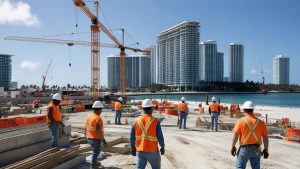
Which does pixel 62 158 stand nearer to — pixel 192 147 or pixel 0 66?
pixel 192 147

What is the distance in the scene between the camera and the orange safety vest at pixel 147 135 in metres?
5.73

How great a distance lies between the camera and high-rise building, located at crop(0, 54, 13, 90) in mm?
186625

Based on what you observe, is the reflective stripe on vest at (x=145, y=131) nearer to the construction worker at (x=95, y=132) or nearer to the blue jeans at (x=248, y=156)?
the blue jeans at (x=248, y=156)

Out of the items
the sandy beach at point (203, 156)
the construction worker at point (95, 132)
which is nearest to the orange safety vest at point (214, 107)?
the sandy beach at point (203, 156)

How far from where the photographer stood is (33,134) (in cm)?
848

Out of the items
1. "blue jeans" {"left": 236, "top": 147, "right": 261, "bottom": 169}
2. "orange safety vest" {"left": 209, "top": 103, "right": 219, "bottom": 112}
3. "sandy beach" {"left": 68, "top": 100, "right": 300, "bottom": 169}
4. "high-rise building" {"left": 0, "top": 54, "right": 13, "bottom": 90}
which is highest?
"high-rise building" {"left": 0, "top": 54, "right": 13, "bottom": 90}

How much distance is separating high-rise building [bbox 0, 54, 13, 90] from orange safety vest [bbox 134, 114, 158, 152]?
199 m

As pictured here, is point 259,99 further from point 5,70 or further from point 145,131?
point 5,70

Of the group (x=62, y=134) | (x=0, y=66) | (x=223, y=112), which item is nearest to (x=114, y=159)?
(x=62, y=134)

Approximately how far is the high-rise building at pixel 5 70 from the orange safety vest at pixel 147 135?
199 m

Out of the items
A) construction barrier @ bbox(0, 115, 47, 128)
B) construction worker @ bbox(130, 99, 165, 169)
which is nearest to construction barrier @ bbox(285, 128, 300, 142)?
construction worker @ bbox(130, 99, 165, 169)

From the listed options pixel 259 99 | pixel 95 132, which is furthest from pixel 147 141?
pixel 259 99

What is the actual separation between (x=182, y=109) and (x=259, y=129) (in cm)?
1071

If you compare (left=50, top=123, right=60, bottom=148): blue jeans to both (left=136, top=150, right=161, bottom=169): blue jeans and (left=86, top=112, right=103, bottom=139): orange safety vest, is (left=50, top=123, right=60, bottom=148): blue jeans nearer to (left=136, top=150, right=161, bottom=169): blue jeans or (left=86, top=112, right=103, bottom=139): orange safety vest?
(left=86, top=112, right=103, bottom=139): orange safety vest
